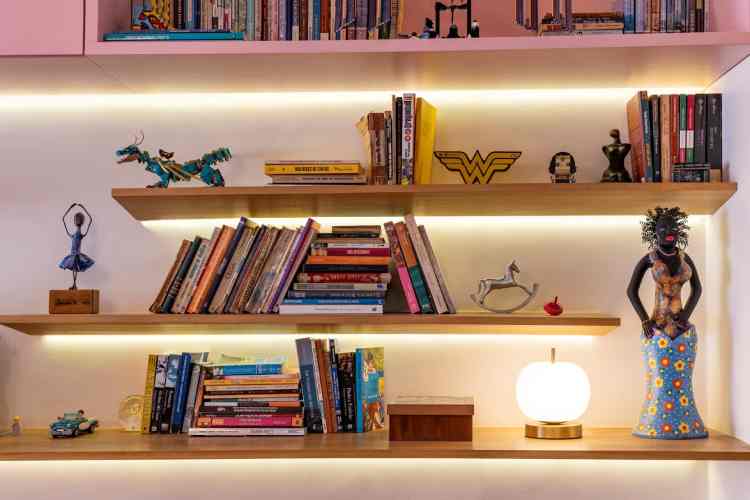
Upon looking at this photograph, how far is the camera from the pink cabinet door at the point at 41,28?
2379 millimetres

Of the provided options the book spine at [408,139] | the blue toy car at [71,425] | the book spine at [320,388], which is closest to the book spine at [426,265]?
the book spine at [408,139]

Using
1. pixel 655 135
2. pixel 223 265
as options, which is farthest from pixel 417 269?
pixel 655 135

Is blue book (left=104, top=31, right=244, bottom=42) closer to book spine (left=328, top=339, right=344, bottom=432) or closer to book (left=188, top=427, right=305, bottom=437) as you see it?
book spine (left=328, top=339, right=344, bottom=432)

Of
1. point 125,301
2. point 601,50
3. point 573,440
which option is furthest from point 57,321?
point 601,50

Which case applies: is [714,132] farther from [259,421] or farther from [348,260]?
[259,421]

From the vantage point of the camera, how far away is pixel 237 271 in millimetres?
2543

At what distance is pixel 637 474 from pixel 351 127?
4.09 ft

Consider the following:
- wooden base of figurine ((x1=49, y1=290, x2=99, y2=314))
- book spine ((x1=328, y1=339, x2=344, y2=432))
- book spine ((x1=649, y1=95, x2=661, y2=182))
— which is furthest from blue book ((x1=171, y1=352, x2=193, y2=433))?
book spine ((x1=649, y1=95, x2=661, y2=182))

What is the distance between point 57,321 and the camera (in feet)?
8.23

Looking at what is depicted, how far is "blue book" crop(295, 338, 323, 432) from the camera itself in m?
2.57

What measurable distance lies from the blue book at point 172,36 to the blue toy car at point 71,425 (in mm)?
1007

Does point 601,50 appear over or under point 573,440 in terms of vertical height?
over

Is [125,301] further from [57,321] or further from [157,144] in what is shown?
[157,144]

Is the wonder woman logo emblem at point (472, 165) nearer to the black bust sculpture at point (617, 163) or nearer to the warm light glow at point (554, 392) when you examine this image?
the black bust sculpture at point (617, 163)
